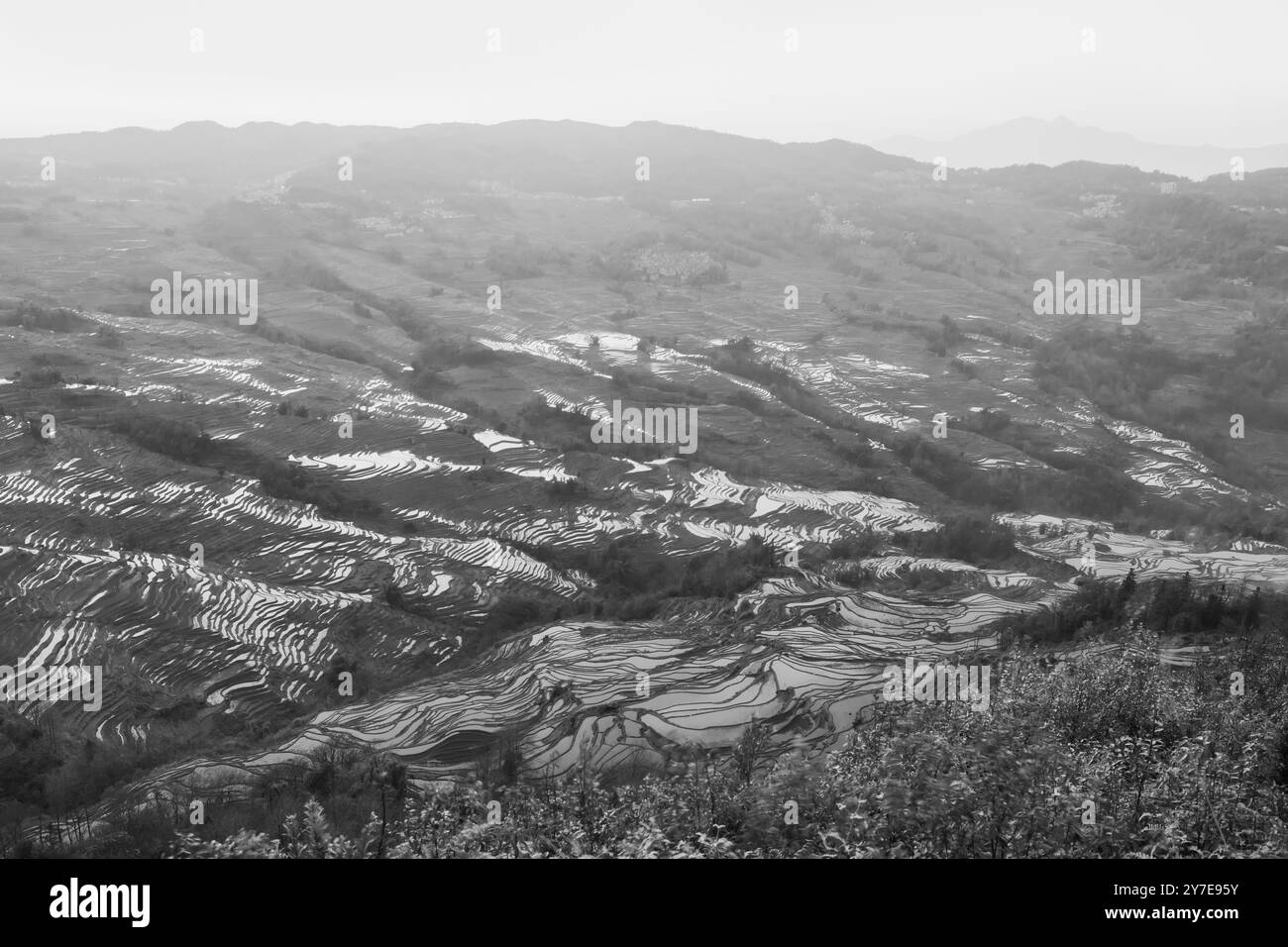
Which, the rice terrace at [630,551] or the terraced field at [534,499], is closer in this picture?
the rice terrace at [630,551]

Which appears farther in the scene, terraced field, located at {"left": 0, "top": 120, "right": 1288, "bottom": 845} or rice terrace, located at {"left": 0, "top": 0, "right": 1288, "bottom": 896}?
terraced field, located at {"left": 0, "top": 120, "right": 1288, "bottom": 845}

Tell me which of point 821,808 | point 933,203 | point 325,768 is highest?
point 933,203

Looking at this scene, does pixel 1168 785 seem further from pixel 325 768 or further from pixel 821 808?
pixel 325 768

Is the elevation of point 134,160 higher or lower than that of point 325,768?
higher

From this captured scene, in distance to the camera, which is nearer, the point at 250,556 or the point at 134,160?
the point at 250,556
